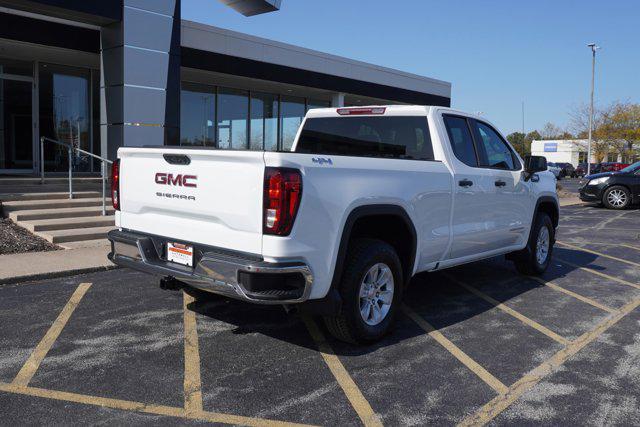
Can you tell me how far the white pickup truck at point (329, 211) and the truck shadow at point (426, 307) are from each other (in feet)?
1.36

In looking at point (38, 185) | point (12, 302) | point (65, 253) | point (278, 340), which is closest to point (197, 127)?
point (38, 185)

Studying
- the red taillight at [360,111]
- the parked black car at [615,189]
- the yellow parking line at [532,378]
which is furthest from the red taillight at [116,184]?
the parked black car at [615,189]

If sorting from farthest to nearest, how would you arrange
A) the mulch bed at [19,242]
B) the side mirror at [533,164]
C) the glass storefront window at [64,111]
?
the glass storefront window at [64,111] < the mulch bed at [19,242] < the side mirror at [533,164]

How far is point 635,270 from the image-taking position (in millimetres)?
8102

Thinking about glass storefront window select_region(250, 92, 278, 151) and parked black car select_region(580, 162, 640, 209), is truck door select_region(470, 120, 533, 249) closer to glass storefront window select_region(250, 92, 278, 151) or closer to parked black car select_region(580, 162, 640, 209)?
parked black car select_region(580, 162, 640, 209)

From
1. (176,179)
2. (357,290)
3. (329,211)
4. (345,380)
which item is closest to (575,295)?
(357,290)

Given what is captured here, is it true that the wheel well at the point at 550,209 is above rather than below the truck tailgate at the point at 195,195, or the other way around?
below

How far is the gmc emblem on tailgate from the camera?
4.16 metres

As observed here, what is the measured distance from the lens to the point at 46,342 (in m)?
4.50

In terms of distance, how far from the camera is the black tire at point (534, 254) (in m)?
7.11

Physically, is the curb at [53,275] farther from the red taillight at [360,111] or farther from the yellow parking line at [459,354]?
the yellow parking line at [459,354]

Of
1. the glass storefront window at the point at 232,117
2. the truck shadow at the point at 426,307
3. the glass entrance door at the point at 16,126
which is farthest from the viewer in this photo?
the glass storefront window at the point at 232,117

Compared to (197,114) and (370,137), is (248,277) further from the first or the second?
(197,114)

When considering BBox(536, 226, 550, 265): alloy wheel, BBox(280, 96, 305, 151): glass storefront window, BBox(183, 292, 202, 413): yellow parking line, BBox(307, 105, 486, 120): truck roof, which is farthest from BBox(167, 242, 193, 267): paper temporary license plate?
BBox(280, 96, 305, 151): glass storefront window
